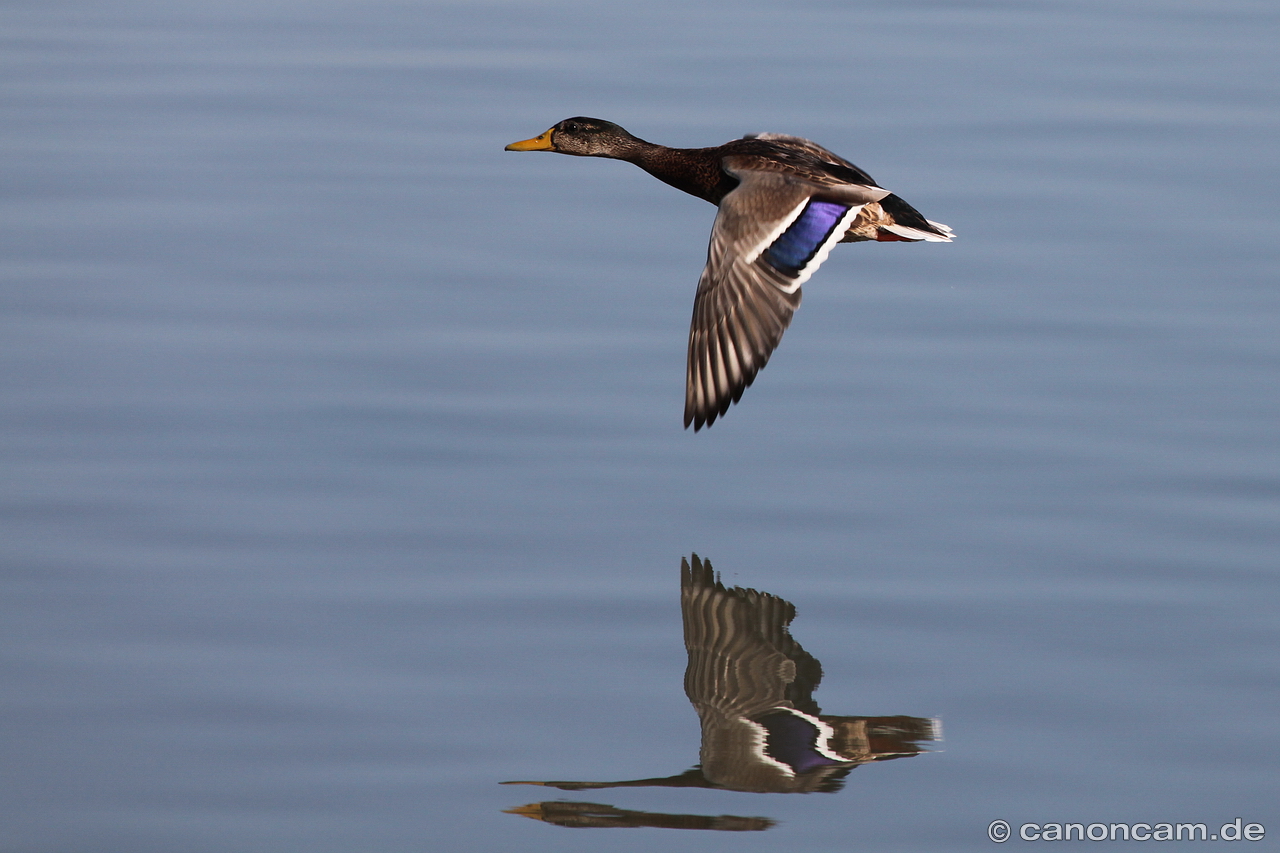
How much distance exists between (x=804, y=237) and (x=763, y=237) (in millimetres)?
185

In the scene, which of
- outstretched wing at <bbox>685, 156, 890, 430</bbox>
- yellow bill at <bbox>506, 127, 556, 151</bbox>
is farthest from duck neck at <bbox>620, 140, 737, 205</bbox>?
outstretched wing at <bbox>685, 156, 890, 430</bbox>

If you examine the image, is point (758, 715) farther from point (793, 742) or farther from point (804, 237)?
point (804, 237)

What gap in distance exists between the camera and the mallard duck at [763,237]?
25.2ft

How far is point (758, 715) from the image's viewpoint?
6258 mm

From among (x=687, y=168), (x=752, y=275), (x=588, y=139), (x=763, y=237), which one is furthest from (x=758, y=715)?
(x=588, y=139)

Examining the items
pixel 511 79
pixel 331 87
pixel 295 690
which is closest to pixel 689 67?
pixel 511 79

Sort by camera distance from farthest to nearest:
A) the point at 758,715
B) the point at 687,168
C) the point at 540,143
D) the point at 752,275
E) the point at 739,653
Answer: the point at 540,143
the point at 687,168
the point at 752,275
the point at 739,653
the point at 758,715

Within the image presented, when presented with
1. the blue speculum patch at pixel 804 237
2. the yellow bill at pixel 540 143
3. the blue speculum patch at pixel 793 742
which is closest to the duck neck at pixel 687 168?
the yellow bill at pixel 540 143

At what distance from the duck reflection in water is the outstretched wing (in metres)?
0.92

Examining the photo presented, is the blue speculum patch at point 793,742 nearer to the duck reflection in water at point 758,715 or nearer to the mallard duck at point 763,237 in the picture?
the duck reflection in water at point 758,715

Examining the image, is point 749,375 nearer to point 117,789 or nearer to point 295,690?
point 295,690

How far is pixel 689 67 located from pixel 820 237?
16.7ft

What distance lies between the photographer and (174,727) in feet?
19.6

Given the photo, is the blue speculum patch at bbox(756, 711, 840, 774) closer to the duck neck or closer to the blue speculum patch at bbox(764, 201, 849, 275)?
the blue speculum patch at bbox(764, 201, 849, 275)
